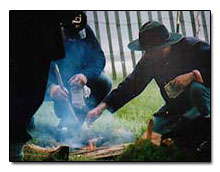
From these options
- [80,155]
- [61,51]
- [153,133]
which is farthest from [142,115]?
[61,51]

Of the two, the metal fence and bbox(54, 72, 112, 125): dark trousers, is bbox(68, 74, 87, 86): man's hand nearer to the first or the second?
bbox(54, 72, 112, 125): dark trousers

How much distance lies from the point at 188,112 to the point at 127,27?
2.30 feet

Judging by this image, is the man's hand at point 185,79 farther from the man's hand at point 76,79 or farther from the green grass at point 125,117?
the man's hand at point 76,79

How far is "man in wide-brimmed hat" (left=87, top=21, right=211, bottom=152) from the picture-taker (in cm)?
236

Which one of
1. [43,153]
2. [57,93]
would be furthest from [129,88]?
[43,153]

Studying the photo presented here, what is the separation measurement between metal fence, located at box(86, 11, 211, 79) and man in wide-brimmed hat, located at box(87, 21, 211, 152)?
1.6 inches

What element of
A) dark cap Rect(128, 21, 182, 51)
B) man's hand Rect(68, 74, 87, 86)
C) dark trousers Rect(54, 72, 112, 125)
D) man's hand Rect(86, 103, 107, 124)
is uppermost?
dark cap Rect(128, 21, 182, 51)

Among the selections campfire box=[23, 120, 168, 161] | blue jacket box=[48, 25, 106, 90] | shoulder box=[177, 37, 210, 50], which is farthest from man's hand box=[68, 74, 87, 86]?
shoulder box=[177, 37, 210, 50]

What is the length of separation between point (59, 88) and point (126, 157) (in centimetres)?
64

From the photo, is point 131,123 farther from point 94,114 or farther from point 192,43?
point 192,43

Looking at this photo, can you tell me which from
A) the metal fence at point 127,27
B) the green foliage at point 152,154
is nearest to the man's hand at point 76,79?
the metal fence at point 127,27

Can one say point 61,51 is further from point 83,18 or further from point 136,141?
point 136,141
